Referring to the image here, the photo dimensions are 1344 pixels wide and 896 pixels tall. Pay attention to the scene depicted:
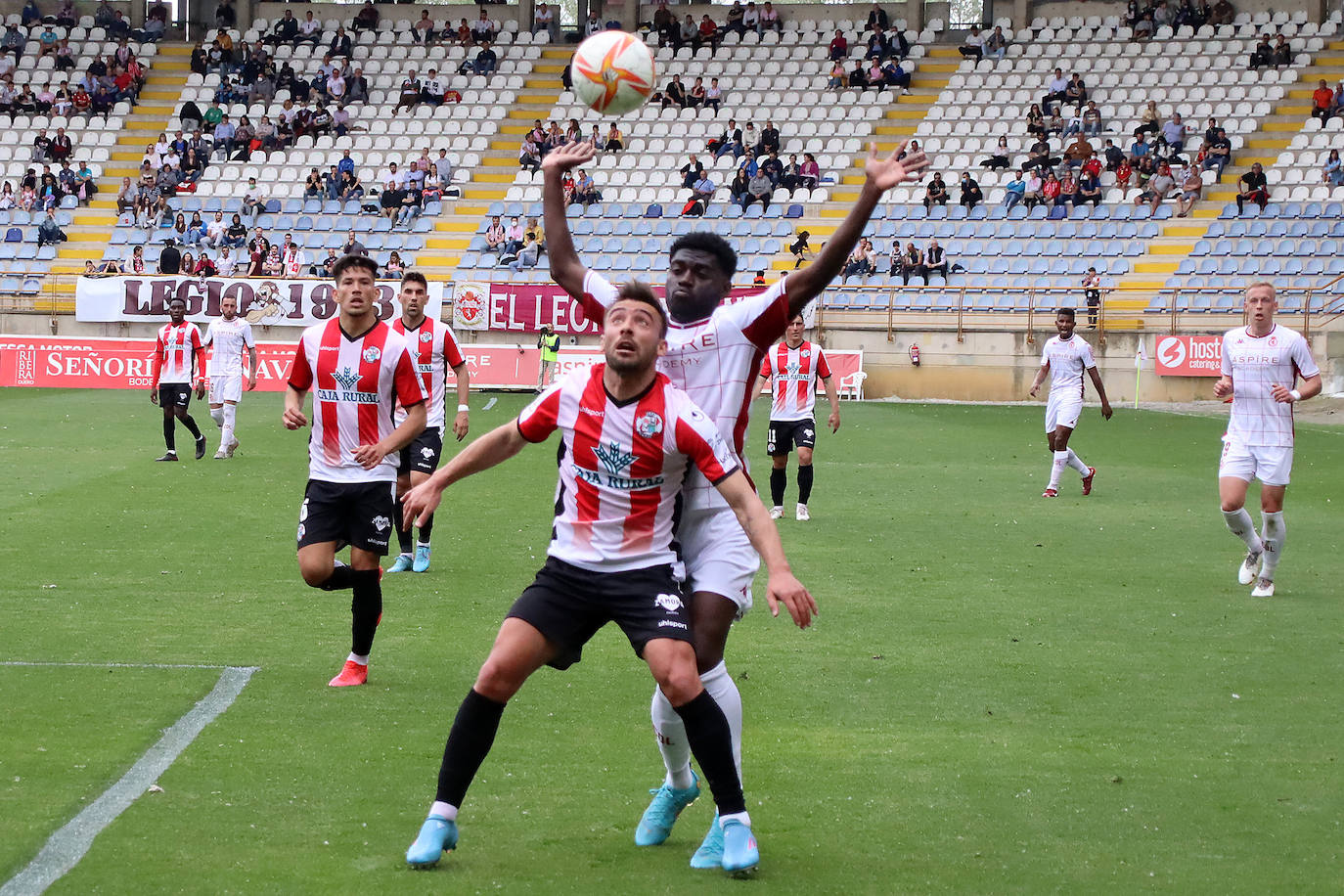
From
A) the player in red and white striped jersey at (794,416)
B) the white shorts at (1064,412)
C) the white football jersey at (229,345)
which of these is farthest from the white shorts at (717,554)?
the white football jersey at (229,345)

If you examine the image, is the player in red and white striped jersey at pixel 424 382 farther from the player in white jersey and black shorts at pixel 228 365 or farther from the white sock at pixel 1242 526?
the player in white jersey and black shorts at pixel 228 365

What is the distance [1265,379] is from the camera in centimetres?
1067

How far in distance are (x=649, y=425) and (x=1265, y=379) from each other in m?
7.01

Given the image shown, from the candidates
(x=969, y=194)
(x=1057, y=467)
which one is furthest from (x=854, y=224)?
(x=969, y=194)

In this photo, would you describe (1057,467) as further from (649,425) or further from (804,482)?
(649,425)

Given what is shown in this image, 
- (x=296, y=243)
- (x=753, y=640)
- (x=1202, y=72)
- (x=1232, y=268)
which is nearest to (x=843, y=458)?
(x=753, y=640)

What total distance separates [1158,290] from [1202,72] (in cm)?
912

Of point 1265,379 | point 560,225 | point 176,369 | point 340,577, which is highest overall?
point 560,225

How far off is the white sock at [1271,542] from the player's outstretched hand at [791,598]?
6.90 meters

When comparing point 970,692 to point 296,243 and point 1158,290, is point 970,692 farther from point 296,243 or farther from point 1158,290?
point 296,243

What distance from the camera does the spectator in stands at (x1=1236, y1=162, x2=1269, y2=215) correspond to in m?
36.4

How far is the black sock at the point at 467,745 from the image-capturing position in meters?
4.93

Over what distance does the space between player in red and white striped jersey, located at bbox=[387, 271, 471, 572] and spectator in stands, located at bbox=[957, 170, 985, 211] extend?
28.1 m

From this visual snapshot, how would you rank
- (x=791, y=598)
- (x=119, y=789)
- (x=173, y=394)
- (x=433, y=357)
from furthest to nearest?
(x=173, y=394)
(x=433, y=357)
(x=119, y=789)
(x=791, y=598)
